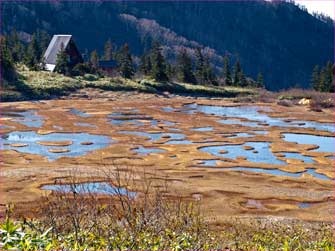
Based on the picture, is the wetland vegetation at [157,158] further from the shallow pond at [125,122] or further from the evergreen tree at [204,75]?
the evergreen tree at [204,75]

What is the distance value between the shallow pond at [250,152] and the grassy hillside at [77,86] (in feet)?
101

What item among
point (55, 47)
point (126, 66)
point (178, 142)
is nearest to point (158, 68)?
point (126, 66)

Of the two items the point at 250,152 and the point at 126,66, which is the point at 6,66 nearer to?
the point at 126,66

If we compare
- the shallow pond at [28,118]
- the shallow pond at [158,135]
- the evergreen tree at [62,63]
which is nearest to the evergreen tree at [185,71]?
the evergreen tree at [62,63]

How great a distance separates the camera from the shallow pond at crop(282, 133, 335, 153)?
116 ft

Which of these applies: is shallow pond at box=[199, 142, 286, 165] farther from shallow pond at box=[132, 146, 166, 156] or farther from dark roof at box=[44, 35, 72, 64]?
dark roof at box=[44, 35, 72, 64]

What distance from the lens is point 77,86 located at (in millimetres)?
65188

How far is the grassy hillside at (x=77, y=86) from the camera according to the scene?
59650mm

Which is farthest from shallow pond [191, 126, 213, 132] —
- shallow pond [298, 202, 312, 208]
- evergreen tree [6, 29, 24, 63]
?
evergreen tree [6, 29, 24, 63]

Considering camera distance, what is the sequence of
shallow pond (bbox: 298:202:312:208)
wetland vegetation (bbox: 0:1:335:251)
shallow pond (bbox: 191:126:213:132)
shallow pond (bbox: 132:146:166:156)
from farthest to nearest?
shallow pond (bbox: 191:126:213:132) → shallow pond (bbox: 132:146:166:156) → shallow pond (bbox: 298:202:312:208) → wetland vegetation (bbox: 0:1:335:251)

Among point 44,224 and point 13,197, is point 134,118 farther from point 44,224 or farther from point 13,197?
point 44,224

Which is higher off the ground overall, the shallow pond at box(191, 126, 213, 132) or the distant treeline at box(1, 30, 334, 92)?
the distant treeline at box(1, 30, 334, 92)

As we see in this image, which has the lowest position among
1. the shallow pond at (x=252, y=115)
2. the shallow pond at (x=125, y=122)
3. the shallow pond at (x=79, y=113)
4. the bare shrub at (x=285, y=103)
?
the shallow pond at (x=125, y=122)

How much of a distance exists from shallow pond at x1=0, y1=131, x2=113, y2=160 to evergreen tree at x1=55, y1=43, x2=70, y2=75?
34547mm
